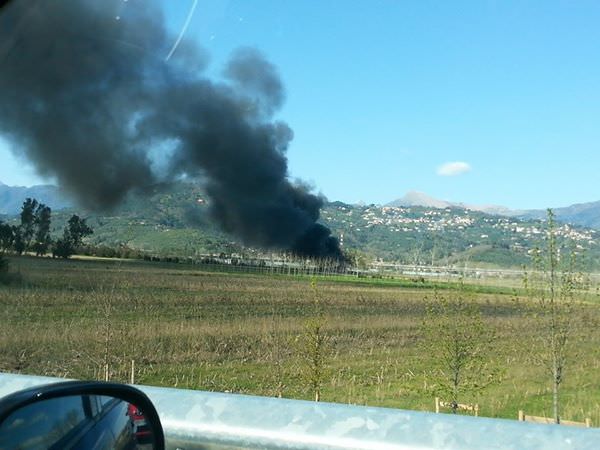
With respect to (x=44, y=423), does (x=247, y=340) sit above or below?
below

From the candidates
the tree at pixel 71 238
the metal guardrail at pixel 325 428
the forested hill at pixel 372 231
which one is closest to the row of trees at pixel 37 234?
the tree at pixel 71 238

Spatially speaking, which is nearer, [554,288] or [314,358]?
[554,288]

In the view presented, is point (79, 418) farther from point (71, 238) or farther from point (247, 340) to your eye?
point (71, 238)

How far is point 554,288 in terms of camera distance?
13492mm

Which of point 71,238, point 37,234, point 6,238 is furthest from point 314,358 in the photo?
point 71,238

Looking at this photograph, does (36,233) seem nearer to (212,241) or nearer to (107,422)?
(212,241)

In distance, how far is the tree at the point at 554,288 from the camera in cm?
1338

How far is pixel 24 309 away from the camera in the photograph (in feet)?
76.5

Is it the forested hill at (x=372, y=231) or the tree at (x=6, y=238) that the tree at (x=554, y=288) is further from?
the tree at (x=6, y=238)

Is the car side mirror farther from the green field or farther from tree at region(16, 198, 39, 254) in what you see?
tree at region(16, 198, 39, 254)

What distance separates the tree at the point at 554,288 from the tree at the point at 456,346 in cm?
125

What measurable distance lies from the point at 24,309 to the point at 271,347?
337 inches

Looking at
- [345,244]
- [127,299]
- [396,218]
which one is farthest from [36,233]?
[396,218]

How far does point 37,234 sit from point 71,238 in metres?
2.43
